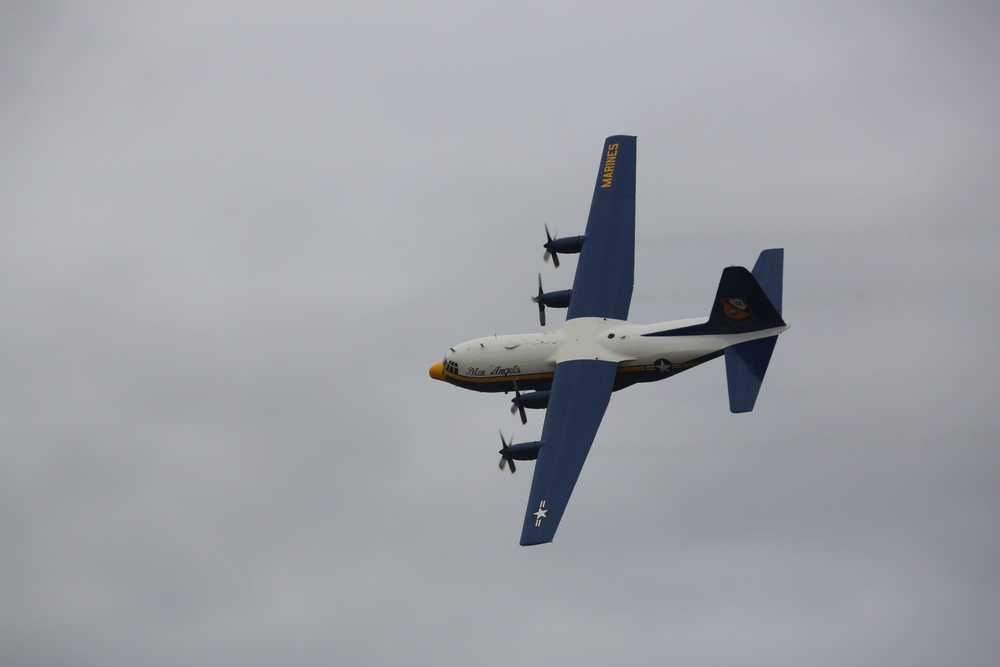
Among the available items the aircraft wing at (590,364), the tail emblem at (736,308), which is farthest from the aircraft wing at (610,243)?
the tail emblem at (736,308)

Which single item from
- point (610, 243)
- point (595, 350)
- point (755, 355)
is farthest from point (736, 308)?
point (610, 243)

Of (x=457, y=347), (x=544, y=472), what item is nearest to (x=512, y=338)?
(x=457, y=347)

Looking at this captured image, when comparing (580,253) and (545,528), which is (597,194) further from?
(545,528)

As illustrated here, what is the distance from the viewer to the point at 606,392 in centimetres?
9525

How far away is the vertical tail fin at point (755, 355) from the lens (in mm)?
91588

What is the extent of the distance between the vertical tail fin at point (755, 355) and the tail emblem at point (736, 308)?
1368mm

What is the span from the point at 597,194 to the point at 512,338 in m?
11.6

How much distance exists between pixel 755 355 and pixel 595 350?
9213mm

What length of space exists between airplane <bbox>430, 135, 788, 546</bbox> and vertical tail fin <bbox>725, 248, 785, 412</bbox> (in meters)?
0.06

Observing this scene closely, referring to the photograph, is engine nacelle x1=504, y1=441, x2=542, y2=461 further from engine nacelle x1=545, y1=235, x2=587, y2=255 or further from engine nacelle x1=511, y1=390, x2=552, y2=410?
engine nacelle x1=545, y1=235, x2=587, y2=255

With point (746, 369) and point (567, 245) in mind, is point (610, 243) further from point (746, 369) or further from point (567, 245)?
point (746, 369)

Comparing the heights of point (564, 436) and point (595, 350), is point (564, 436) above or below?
below

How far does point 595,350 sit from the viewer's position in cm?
9669

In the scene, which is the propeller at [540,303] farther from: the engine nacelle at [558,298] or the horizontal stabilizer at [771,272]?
the horizontal stabilizer at [771,272]
